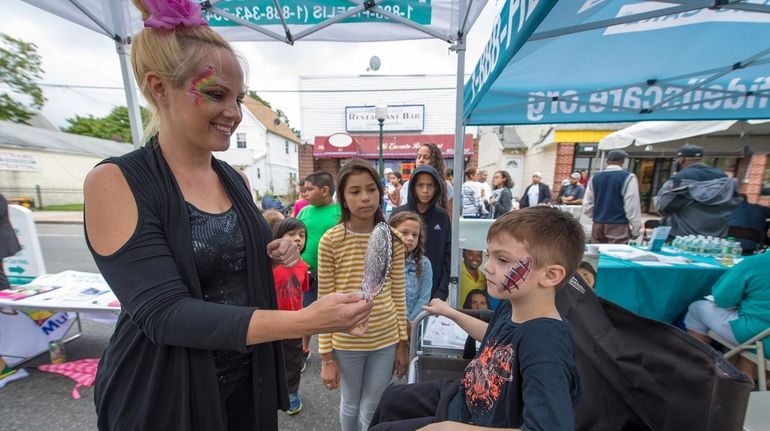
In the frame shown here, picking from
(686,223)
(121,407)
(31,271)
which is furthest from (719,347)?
(31,271)

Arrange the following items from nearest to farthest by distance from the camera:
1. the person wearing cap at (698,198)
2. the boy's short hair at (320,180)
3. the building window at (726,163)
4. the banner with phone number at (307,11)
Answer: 1. the banner with phone number at (307,11)
2. the boy's short hair at (320,180)
3. the person wearing cap at (698,198)
4. the building window at (726,163)

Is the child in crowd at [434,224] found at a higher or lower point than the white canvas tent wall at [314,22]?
lower

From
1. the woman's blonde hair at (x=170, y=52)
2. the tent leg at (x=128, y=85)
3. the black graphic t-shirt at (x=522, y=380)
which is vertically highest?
the tent leg at (x=128, y=85)

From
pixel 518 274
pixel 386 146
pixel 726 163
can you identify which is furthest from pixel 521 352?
pixel 726 163

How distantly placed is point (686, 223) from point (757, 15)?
2584 millimetres

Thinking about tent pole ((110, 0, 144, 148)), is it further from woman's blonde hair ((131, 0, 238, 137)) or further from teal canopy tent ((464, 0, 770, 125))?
teal canopy tent ((464, 0, 770, 125))

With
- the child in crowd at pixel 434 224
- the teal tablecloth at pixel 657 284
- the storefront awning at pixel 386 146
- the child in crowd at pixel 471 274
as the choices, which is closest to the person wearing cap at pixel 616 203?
the teal tablecloth at pixel 657 284

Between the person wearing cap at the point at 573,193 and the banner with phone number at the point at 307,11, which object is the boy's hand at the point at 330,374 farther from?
the person wearing cap at the point at 573,193

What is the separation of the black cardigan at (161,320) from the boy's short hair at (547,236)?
103cm

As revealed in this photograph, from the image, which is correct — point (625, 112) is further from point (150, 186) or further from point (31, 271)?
point (31, 271)

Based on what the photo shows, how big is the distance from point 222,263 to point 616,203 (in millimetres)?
5899

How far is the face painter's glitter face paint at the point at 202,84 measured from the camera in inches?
35.9

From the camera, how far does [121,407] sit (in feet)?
3.05

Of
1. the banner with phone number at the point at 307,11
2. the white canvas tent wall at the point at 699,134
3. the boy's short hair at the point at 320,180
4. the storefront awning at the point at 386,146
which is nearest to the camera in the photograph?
the banner with phone number at the point at 307,11
